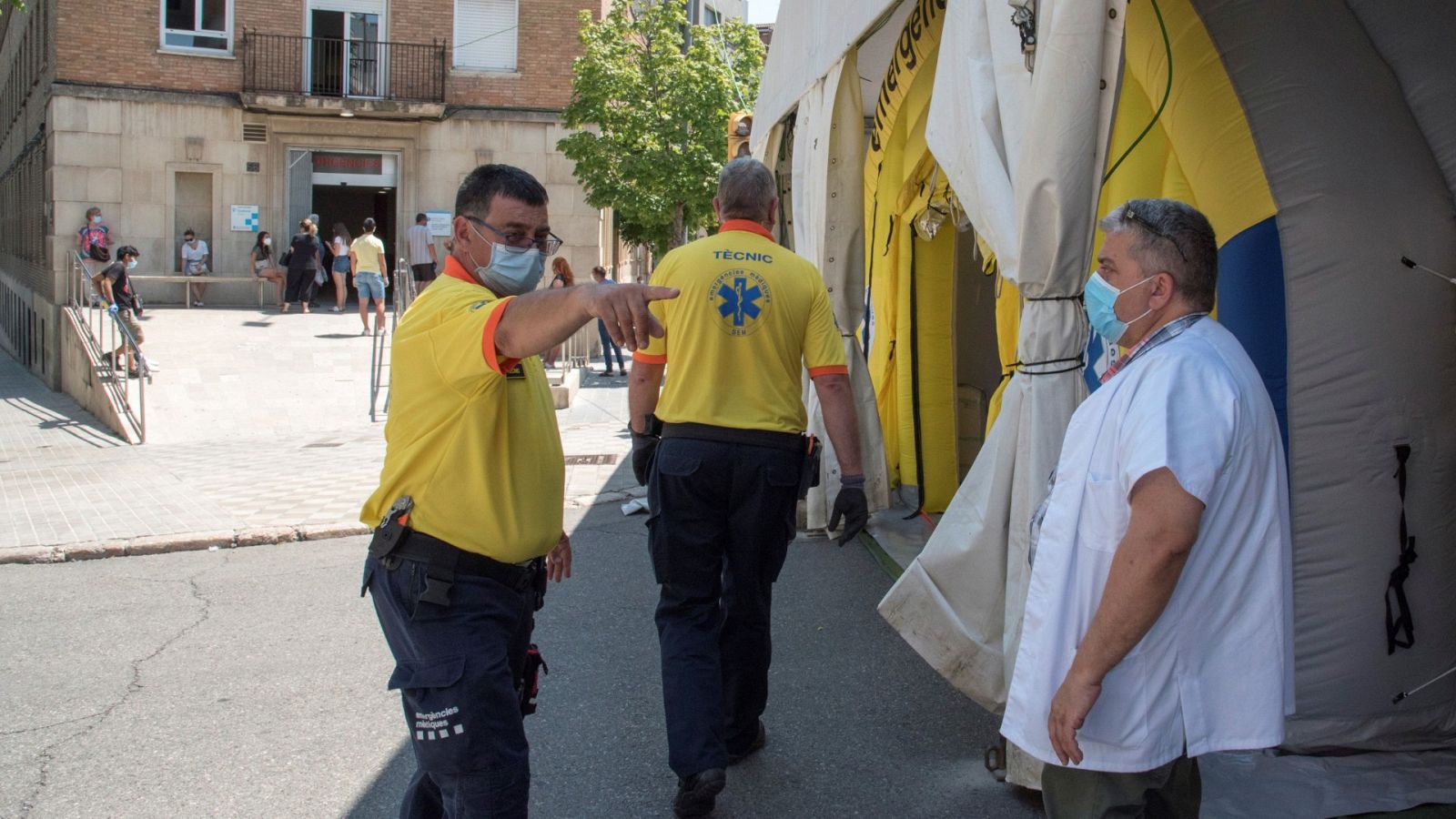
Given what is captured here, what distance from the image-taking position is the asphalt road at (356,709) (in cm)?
415

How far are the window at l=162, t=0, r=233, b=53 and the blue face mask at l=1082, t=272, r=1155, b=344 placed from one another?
25.1 m

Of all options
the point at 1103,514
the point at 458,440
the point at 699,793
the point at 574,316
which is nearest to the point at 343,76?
the point at 699,793

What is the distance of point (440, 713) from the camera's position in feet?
8.96

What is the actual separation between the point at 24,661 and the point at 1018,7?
507cm

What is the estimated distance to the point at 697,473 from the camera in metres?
4.07

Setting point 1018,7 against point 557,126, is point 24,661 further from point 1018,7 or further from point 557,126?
point 557,126

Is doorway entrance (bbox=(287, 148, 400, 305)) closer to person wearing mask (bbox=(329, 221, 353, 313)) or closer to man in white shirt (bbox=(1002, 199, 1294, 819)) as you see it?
person wearing mask (bbox=(329, 221, 353, 313))

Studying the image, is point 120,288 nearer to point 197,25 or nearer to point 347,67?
point 197,25

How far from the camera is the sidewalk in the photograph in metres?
8.51

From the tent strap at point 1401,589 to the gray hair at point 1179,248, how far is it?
6.29 feet

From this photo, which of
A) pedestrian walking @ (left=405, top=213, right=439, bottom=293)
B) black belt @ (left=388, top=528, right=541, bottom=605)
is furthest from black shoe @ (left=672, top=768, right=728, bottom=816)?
pedestrian walking @ (left=405, top=213, right=439, bottom=293)

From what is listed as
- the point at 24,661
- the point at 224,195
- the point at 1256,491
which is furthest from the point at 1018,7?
the point at 224,195

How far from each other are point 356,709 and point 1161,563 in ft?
11.9

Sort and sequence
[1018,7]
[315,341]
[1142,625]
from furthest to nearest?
[315,341] < [1018,7] < [1142,625]
